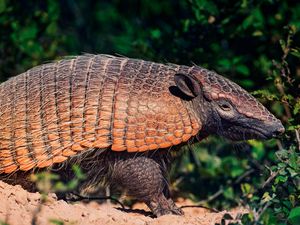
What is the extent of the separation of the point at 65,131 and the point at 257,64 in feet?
13.4

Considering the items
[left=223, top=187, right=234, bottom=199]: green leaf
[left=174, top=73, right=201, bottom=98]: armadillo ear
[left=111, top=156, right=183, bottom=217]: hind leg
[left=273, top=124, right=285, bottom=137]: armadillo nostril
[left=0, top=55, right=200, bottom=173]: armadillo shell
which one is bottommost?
[left=223, top=187, right=234, bottom=199]: green leaf

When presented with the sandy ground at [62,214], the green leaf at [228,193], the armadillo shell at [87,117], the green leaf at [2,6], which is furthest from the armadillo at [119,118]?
the green leaf at [2,6]

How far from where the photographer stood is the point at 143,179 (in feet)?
25.0

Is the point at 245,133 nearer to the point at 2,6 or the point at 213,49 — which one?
the point at 213,49

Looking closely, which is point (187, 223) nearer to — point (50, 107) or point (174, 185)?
point (50, 107)

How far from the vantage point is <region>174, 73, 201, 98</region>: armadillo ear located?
300 inches

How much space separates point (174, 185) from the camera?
9.97 meters

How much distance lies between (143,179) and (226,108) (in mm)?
1043

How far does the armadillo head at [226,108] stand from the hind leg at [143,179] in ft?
2.19

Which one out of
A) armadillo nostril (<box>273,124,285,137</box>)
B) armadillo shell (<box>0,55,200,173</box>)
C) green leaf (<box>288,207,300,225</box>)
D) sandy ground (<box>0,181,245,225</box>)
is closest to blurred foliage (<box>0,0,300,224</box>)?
armadillo nostril (<box>273,124,285,137</box>)

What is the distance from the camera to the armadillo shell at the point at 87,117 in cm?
754

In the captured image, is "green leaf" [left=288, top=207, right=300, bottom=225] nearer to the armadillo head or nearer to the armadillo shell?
the armadillo head

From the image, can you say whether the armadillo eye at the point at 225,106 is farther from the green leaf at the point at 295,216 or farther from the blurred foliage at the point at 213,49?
the green leaf at the point at 295,216

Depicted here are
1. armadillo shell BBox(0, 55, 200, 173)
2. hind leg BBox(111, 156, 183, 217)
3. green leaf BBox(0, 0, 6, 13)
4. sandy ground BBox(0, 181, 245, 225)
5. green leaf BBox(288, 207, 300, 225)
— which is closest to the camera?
green leaf BBox(288, 207, 300, 225)
